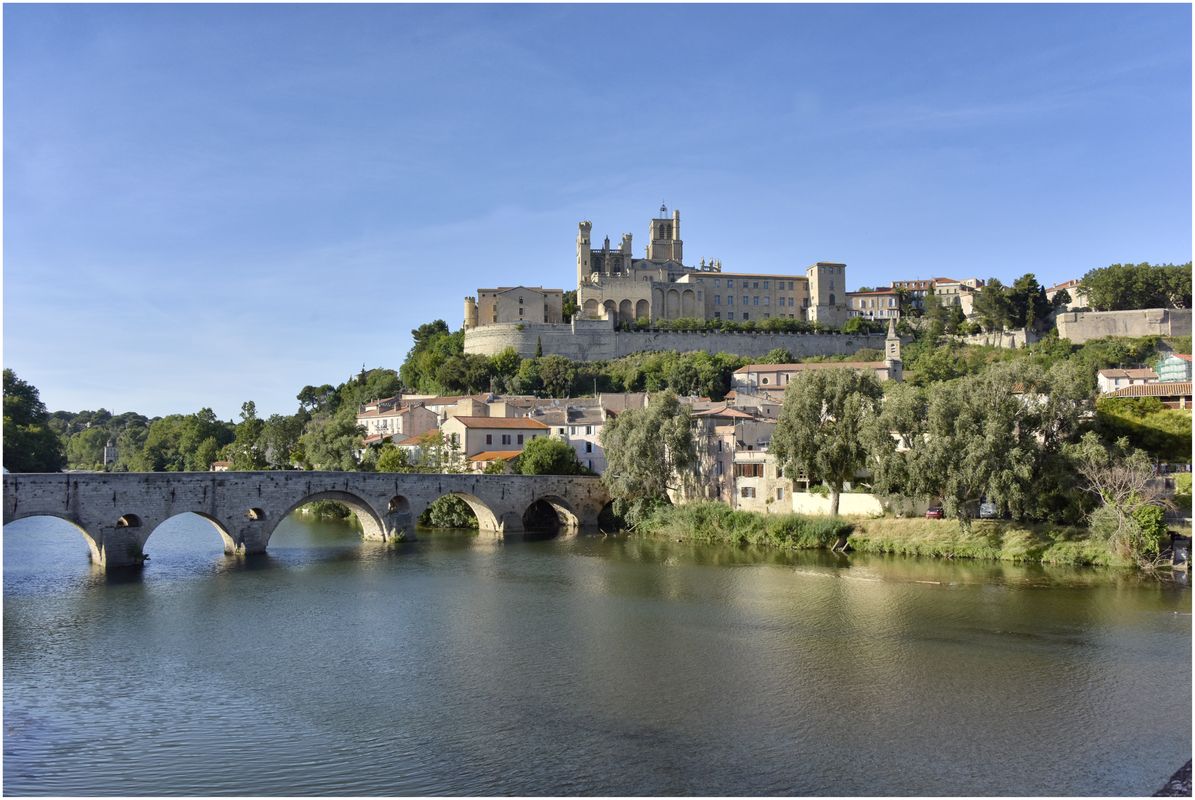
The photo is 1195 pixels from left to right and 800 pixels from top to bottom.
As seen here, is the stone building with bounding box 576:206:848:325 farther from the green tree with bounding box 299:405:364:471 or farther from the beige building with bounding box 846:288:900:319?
the green tree with bounding box 299:405:364:471

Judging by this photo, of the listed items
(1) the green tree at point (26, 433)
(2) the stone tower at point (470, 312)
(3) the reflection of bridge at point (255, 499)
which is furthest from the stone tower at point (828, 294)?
(1) the green tree at point (26, 433)

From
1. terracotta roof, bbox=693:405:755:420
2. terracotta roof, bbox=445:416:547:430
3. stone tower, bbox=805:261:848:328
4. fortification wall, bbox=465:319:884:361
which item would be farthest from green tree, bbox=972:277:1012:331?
terracotta roof, bbox=445:416:547:430

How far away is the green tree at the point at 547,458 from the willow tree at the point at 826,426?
44.9 feet

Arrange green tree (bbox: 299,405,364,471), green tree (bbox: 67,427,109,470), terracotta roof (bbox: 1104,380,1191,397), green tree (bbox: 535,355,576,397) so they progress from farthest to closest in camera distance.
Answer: green tree (bbox: 67,427,109,470), green tree (bbox: 535,355,576,397), green tree (bbox: 299,405,364,471), terracotta roof (bbox: 1104,380,1191,397)

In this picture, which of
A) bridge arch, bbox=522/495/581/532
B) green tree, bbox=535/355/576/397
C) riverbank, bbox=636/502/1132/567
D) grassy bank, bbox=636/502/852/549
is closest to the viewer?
riverbank, bbox=636/502/1132/567

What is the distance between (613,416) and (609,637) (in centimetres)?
3304

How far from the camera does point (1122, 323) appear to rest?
7950 cm

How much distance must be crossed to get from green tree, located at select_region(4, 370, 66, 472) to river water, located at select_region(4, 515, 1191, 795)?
22.2 meters

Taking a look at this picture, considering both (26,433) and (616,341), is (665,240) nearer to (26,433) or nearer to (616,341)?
(616,341)

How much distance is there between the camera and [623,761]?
1569cm

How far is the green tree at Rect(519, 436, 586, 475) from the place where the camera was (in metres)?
50.9

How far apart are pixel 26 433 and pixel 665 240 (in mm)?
71991

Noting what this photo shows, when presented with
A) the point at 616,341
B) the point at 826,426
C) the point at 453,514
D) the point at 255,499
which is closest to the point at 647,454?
the point at 826,426

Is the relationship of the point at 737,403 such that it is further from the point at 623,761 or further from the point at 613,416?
the point at 623,761
